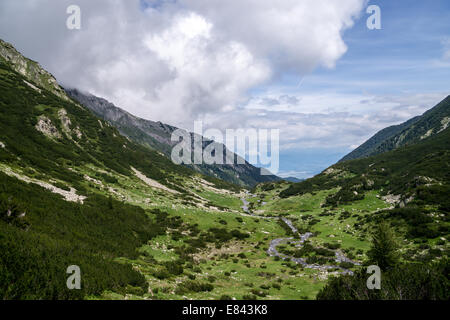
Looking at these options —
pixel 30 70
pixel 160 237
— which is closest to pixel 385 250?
pixel 160 237

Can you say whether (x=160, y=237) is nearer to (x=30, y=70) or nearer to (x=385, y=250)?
(x=385, y=250)

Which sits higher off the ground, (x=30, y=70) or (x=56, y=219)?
(x=30, y=70)

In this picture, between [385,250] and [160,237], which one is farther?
[160,237]

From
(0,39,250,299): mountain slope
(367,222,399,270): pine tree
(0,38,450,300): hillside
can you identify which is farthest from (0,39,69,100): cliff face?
(367,222,399,270): pine tree

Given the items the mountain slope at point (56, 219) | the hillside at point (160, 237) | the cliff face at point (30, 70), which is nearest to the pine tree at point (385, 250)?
the hillside at point (160, 237)

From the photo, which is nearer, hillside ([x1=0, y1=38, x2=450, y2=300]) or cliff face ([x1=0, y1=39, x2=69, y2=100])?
hillside ([x1=0, y1=38, x2=450, y2=300])

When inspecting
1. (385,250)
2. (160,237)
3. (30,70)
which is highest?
(30,70)

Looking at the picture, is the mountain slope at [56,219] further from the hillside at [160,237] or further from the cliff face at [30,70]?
the cliff face at [30,70]

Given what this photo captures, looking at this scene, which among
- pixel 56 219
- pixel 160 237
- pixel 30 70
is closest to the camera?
pixel 56 219

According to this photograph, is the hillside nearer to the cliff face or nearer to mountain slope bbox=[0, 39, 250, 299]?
mountain slope bbox=[0, 39, 250, 299]

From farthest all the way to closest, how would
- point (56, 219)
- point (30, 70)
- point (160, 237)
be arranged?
point (30, 70)
point (160, 237)
point (56, 219)

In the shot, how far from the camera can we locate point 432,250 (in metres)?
25.1
